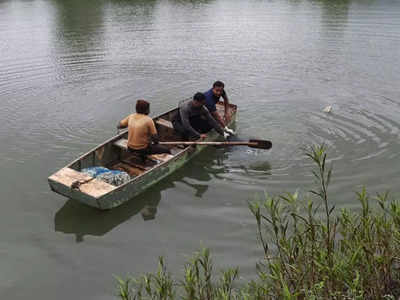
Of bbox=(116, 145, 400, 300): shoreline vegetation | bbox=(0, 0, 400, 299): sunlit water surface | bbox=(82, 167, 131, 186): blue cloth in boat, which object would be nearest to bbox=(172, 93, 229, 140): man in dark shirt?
bbox=(0, 0, 400, 299): sunlit water surface

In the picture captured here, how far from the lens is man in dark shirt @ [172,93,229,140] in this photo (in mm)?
9297

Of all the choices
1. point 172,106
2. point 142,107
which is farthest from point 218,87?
point 172,106

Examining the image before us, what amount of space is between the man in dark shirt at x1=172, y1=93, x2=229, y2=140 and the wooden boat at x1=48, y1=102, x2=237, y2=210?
274 millimetres

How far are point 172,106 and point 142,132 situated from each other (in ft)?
16.1

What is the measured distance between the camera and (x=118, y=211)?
25.4 feet

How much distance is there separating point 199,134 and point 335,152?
3380mm

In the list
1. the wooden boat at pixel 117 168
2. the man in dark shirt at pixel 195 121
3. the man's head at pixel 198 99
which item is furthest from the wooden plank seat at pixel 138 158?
the man's head at pixel 198 99

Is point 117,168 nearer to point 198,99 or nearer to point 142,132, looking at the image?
point 142,132

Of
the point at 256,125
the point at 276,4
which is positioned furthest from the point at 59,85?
the point at 276,4

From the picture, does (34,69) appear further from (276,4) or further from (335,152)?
(276,4)

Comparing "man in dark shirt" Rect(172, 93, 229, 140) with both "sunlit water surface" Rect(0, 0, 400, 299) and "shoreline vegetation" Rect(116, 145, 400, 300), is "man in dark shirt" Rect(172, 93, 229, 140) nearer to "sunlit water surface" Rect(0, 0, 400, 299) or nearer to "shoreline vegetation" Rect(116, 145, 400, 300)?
"sunlit water surface" Rect(0, 0, 400, 299)

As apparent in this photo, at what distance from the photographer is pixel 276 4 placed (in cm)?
3042

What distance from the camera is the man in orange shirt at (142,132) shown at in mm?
8148

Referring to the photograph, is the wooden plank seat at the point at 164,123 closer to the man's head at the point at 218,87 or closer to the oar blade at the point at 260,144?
the man's head at the point at 218,87
